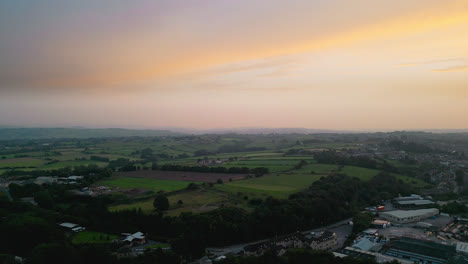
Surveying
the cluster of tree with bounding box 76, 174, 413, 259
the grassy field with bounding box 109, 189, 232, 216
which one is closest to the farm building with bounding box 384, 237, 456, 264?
the cluster of tree with bounding box 76, 174, 413, 259

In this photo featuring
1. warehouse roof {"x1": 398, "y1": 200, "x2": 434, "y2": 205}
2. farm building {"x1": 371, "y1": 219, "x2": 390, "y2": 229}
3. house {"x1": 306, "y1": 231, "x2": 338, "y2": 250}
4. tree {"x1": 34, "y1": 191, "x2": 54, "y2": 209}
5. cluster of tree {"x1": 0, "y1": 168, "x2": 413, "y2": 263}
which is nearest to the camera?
cluster of tree {"x1": 0, "y1": 168, "x2": 413, "y2": 263}

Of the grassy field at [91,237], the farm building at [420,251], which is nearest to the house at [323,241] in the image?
the farm building at [420,251]

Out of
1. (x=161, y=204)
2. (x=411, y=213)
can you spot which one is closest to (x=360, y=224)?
(x=411, y=213)

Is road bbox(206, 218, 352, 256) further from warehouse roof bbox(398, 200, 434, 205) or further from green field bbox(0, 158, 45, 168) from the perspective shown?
green field bbox(0, 158, 45, 168)

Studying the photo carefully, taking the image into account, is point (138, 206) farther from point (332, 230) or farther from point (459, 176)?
point (459, 176)

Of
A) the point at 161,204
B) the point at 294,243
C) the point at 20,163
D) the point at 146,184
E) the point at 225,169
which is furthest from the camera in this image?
the point at 20,163

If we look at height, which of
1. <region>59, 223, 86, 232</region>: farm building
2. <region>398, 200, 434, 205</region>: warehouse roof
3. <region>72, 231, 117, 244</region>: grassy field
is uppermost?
<region>59, 223, 86, 232</region>: farm building

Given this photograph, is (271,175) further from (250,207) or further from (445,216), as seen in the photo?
(445,216)
